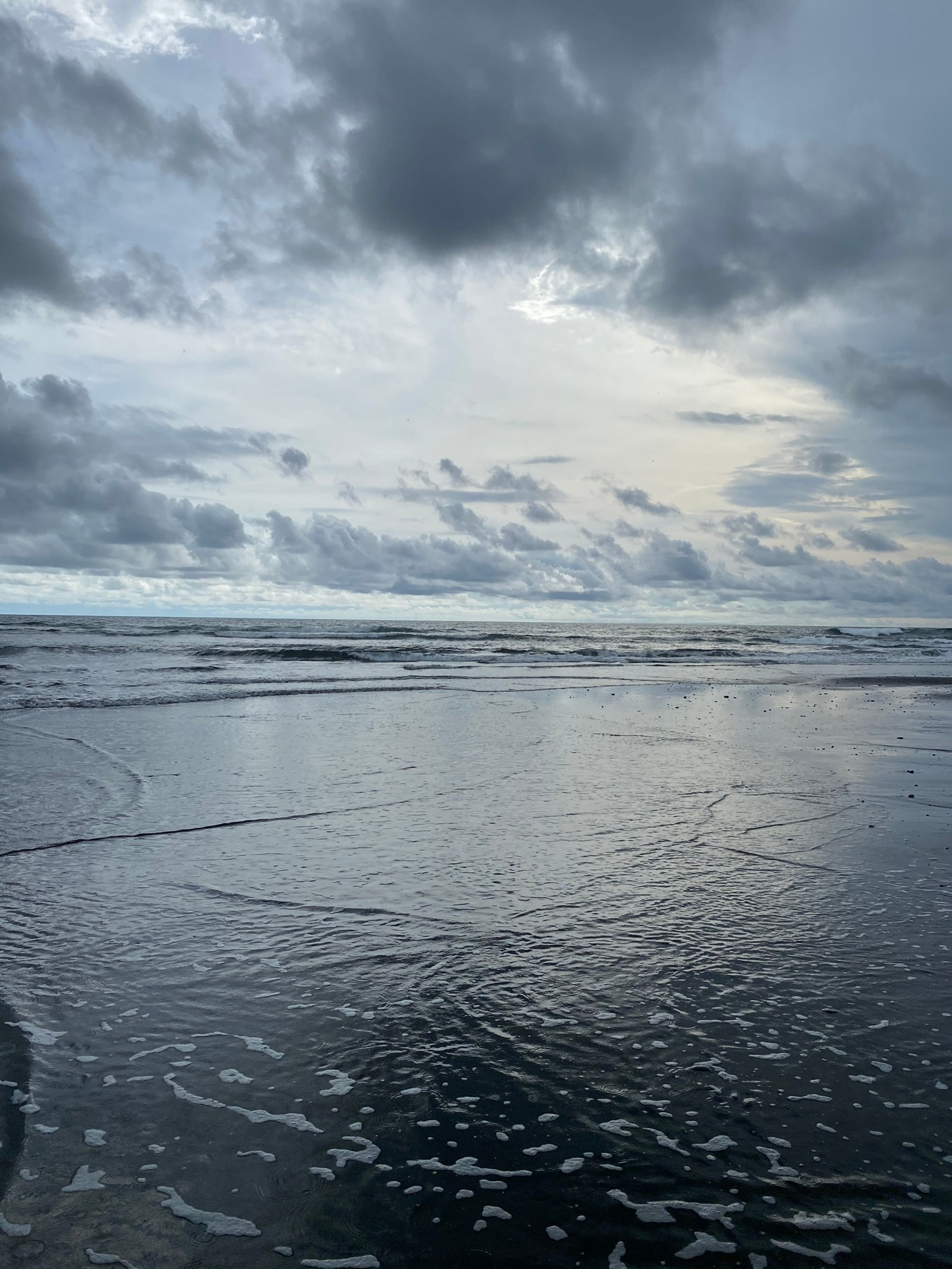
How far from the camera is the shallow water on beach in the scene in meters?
2.54

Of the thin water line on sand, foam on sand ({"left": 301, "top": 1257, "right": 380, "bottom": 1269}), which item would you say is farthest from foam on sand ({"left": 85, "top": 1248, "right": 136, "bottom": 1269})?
the thin water line on sand

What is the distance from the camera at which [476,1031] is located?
3.60 meters

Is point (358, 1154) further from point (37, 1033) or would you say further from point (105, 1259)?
point (37, 1033)

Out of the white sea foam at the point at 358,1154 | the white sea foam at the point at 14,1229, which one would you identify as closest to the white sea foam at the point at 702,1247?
the white sea foam at the point at 358,1154

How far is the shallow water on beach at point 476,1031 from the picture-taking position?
2.54 meters

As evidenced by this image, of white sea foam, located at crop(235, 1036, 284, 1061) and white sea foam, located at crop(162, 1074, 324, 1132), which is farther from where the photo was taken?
white sea foam, located at crop(235, 1036, 284, 1061)

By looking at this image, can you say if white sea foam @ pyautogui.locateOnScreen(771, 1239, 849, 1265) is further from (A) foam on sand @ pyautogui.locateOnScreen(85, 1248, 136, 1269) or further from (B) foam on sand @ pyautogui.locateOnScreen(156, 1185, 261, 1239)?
(A) foam on sand @ pyautogui.locateOnScreen(85, 1248, 136, 1269)

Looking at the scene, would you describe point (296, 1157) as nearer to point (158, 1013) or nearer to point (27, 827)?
point (158, 1013)

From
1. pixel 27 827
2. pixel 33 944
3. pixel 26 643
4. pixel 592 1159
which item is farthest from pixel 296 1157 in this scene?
pixel 26 643

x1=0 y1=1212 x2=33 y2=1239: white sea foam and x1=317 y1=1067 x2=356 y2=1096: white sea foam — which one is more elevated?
x1=317 y1=1067 x2=356 y2=1096: white sea foam

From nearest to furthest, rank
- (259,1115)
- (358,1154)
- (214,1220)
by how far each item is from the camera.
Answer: (214,1220) < (358,1154) < (259,1115)

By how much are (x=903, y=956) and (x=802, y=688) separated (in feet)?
69.3

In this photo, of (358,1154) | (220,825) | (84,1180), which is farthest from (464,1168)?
(220,825)

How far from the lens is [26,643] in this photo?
4500 cm
